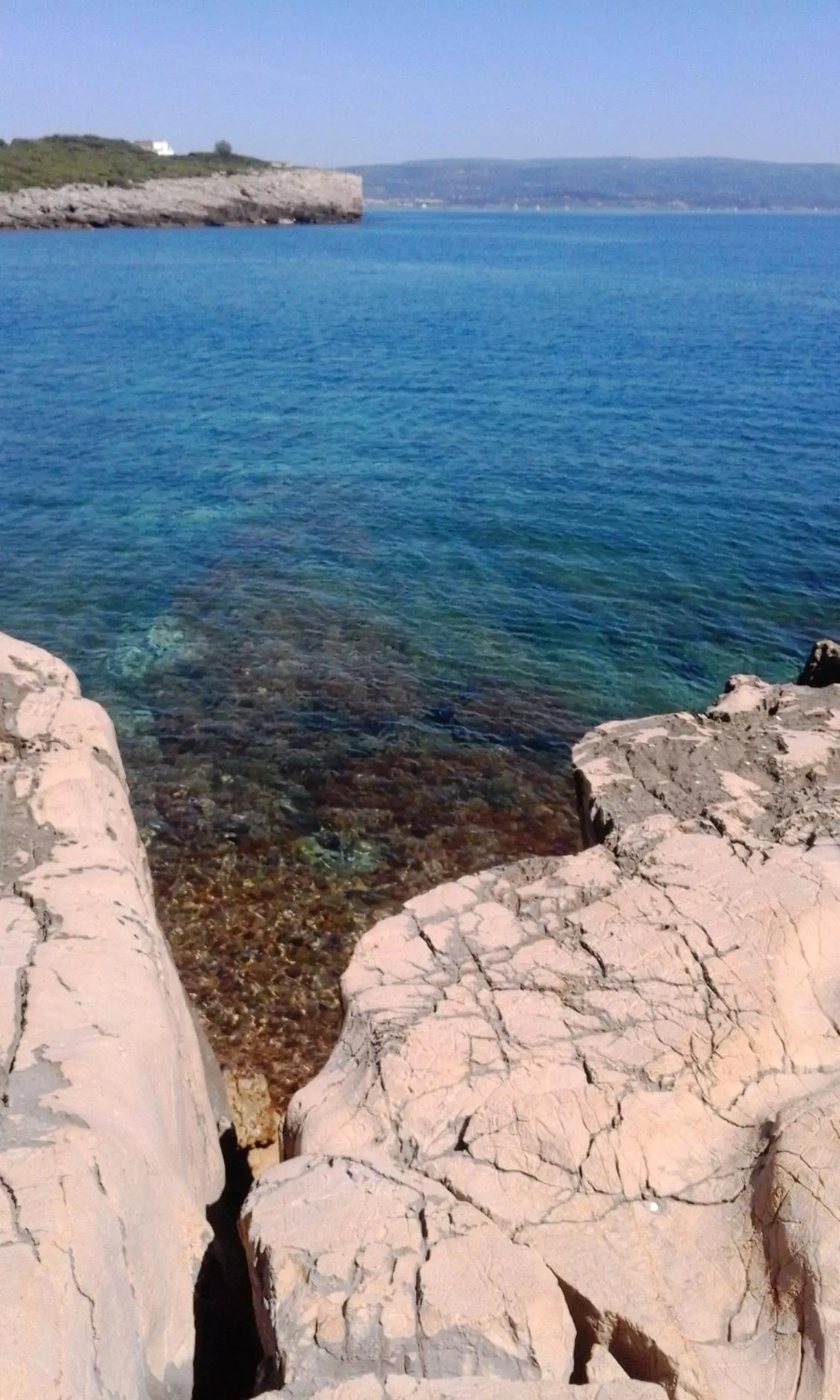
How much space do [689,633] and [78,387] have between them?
93.4 ft

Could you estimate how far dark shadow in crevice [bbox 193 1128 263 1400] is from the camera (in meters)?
6.52

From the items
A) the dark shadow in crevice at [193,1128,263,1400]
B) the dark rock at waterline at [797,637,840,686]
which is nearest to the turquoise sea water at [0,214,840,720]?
the dark rock at waterline at [797,637,840,686]

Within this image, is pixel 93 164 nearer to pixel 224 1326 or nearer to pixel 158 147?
pixel 158 147

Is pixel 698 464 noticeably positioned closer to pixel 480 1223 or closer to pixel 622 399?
pixel 622 399

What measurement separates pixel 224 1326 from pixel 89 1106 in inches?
82.7

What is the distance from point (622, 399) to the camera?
121ft

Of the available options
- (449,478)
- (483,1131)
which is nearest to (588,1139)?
(483,1131)

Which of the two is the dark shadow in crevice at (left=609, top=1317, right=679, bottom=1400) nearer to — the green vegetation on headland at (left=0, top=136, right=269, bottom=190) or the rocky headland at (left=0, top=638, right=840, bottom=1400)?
the rocky headland at (left=0, top=638, right=840, bottom=1400)

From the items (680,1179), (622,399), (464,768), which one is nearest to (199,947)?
(464,768)

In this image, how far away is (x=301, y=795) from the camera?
1576 centimetres

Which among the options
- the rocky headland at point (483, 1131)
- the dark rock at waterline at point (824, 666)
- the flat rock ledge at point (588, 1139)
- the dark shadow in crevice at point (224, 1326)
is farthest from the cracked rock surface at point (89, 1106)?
the dark rock at waterline at point (824, 666)

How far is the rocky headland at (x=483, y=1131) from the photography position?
5.23m

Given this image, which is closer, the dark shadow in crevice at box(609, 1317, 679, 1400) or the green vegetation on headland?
the dark shadow in crevice at box(609, 1317, 679, 1400)

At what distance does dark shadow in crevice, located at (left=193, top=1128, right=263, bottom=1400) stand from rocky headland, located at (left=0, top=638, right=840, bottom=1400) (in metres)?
0.12
